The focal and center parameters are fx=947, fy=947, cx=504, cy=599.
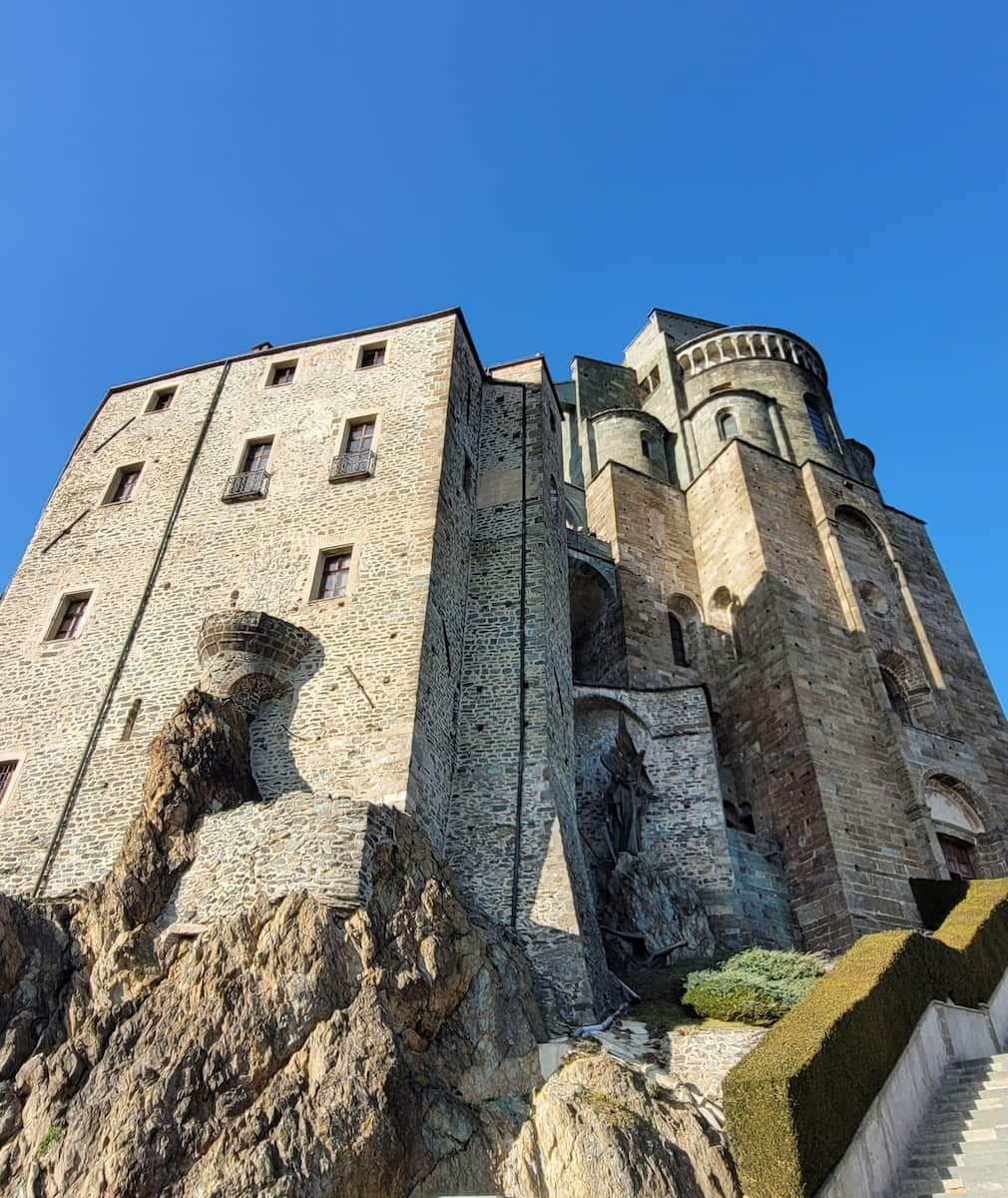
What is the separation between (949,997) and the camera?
1349 cm

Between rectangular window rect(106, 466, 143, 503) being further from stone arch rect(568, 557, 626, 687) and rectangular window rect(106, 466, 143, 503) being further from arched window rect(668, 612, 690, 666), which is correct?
arched window rect(668, 612, 690, 666)

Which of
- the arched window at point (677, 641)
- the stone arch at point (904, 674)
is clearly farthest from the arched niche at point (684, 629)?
the stone arch at point (904, 674)

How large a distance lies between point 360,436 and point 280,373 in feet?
13.2

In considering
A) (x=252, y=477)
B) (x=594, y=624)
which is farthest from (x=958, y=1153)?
(x=594, y=624)

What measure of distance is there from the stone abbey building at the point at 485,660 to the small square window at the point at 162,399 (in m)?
0.09

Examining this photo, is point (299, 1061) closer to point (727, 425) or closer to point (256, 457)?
point (256, 457)

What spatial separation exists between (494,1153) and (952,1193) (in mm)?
4797

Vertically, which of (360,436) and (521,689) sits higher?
(360,436)

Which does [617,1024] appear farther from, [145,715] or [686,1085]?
[145,715]

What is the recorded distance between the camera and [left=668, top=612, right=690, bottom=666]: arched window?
2627 centimetres

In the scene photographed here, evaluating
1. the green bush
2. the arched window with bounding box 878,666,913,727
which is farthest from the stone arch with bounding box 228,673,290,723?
the arched window with bounding box 878,666,913,727

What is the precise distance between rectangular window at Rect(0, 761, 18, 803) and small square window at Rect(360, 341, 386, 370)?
11556 mm

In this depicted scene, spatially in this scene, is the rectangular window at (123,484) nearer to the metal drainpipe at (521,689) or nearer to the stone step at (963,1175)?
the metal drainpipe at (521,689)

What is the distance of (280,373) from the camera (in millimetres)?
23297
